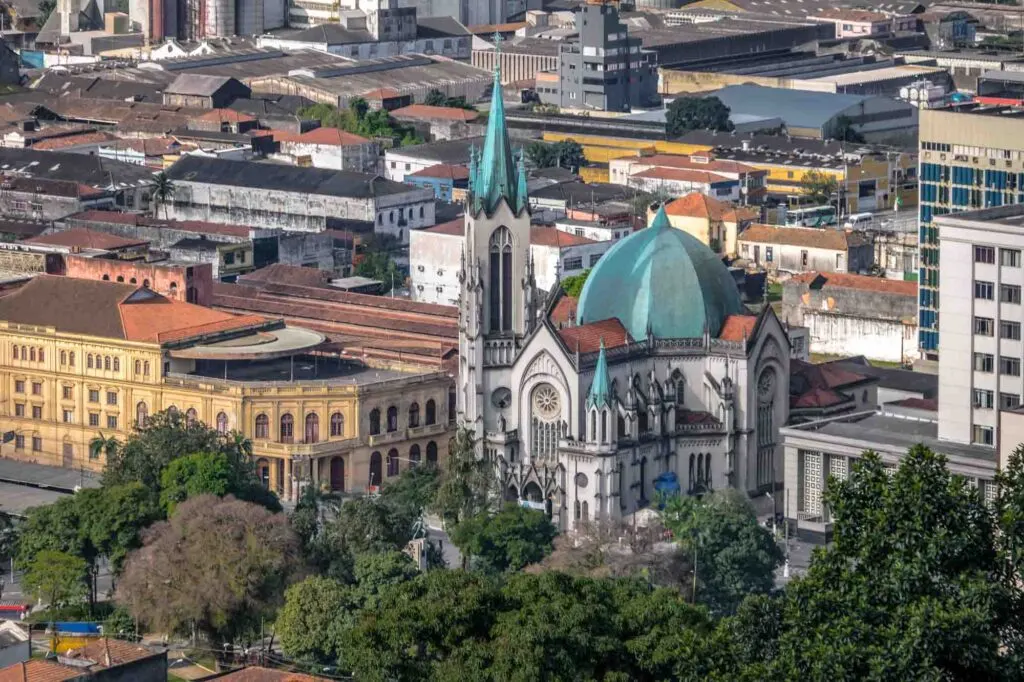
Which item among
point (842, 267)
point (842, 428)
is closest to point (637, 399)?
point (842, 428)

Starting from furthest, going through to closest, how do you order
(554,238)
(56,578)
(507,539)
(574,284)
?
1. (554,238)
2. (574,284)
3. (507,539)
4. (56,578)

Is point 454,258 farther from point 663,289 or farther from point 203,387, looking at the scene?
point 663,289

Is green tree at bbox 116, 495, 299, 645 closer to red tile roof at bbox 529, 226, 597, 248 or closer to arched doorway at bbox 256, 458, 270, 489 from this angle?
arched doorway at bbox 256, 458, 270, 489

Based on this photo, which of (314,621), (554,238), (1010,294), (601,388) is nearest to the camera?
(314,621)

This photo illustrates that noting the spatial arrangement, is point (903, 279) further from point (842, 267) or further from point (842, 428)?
point (842, 428)

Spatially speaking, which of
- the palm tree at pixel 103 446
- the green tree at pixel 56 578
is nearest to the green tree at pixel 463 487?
the palm tree at pixel 103 446

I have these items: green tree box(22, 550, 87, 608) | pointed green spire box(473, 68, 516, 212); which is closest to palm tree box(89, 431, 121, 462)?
green tree box(22, 550, 87, 608)

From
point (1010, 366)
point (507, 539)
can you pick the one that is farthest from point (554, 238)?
point (1010, 366)
